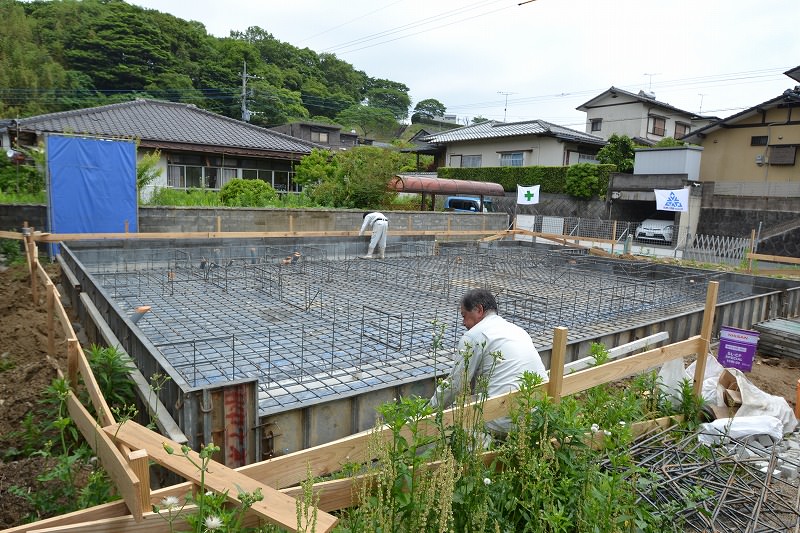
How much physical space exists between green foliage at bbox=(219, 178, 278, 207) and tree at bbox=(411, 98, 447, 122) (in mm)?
51106

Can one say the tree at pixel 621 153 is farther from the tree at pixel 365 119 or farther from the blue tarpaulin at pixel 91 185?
the tree at pixel 365 119

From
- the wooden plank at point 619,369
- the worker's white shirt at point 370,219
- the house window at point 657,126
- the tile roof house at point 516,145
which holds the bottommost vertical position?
the wooden plank at point 619,369

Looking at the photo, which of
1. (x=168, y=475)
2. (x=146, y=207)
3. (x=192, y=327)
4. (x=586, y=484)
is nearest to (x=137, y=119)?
(x=146, y=207)

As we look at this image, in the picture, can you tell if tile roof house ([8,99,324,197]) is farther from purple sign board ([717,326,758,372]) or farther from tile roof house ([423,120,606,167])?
purple sign board ([717,326,758,372])

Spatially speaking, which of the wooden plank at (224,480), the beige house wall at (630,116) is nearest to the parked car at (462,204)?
the beige house wall at (630,116)

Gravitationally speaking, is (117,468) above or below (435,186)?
below

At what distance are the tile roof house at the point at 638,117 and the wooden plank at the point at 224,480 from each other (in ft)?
99.5

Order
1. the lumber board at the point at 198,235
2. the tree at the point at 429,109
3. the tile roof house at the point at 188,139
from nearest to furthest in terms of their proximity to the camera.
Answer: the lumber board at the point at 198,235 < the tile roof house at the point at 188,139 < the tree at the point at 429,109

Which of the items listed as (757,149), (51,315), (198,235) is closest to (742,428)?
(51,315)

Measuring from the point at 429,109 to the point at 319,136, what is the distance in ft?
128

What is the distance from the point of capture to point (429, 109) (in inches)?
2576

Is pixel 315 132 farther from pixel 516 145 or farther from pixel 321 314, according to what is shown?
pixel 321 314

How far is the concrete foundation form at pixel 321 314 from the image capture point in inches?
141

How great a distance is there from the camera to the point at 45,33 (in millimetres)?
31391
